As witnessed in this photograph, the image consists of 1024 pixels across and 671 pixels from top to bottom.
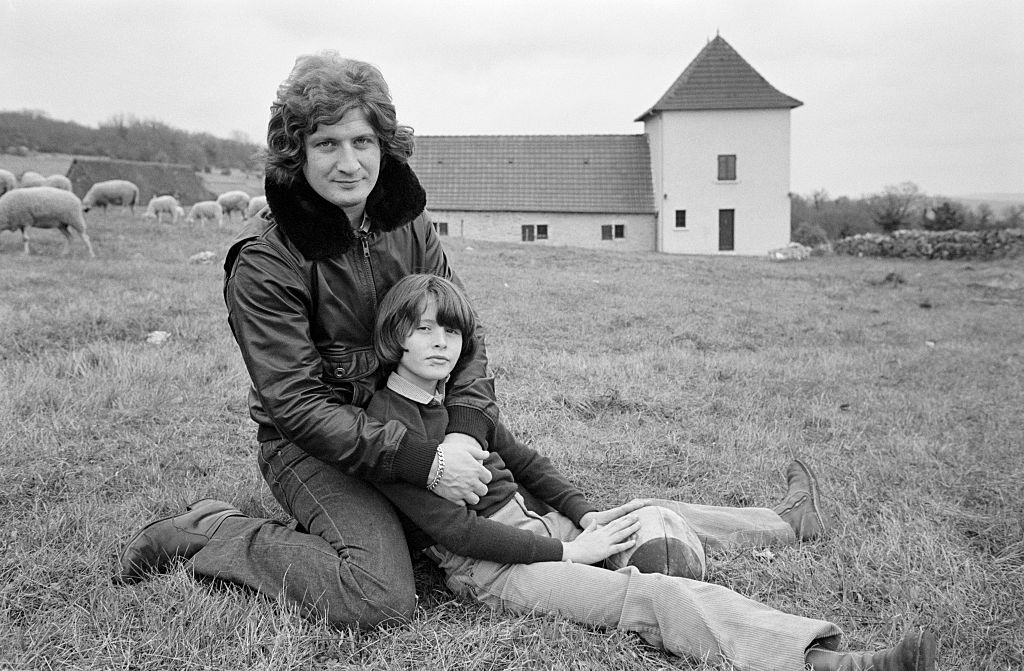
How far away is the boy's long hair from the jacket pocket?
0.18 ft

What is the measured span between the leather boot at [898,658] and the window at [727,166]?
3215 centimetres

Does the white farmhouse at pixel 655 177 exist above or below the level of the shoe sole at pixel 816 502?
above

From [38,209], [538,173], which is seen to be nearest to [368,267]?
[38,209]

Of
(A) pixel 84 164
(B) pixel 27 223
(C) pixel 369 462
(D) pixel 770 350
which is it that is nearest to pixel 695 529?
(C) pixel 369 462

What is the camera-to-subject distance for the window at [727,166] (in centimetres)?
3225

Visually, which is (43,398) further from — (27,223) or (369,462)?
(27,223)

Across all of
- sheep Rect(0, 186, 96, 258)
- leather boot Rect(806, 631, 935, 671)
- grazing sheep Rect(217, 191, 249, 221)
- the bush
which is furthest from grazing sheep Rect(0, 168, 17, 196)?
the bush

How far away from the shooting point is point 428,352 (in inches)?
110

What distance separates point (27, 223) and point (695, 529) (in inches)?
466

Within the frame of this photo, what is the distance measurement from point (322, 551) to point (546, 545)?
2.46 ft

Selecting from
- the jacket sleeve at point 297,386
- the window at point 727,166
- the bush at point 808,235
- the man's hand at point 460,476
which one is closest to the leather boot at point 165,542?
the jacket sleeve at point 297,386

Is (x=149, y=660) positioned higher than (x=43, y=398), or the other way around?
(x=43, y=398)

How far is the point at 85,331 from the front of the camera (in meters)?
6.34

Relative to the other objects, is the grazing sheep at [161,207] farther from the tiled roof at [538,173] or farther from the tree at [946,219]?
the tree at [946,219]
